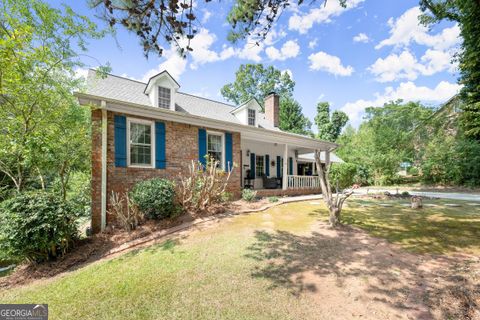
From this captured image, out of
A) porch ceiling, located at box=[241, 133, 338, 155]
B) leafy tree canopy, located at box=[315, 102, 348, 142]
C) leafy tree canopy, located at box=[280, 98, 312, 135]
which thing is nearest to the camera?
porch ceiling, located at box=[241, 133, 338, 155]

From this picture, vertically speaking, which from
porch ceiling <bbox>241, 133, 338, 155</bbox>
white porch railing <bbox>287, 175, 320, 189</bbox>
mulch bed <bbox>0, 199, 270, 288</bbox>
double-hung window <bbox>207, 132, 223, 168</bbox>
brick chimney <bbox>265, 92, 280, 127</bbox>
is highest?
brick chimney <bbox>265, 92, 280, 127</bbox>

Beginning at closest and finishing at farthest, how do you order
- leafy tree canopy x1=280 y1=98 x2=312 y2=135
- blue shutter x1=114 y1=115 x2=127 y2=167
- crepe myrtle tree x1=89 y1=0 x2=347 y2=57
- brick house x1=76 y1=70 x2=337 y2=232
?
1. crepe myrtle tree x1=89 y1=0 x2=347 y2=57
2. brick house x1=76 y1=70 x2=337 y2=232
3. blue shutter x1=114 y1=115 x2=127 y2=167
4. leafy tree canopy x1=280 y1=98 x2=312 y2=135

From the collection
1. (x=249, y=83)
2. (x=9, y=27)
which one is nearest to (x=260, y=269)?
(x=9, y=27)

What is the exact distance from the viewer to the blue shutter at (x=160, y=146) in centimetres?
734

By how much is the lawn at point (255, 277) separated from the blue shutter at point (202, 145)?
3.40 meters

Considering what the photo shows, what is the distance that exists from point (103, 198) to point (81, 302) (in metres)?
3.68

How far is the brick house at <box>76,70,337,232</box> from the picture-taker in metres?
6.21

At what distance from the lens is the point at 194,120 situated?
8.09m

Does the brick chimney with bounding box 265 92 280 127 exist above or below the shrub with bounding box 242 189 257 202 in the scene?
above

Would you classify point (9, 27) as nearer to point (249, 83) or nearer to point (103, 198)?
point (103, 198)

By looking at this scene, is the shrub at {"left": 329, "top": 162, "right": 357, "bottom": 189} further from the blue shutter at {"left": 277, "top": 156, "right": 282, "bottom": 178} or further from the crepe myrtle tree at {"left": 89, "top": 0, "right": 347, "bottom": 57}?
the crepe myrtle tree at {"left": 89, "top": 0, "right": 347, "bottom": 57}

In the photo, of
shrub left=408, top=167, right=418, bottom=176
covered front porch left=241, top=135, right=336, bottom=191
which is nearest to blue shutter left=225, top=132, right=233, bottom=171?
covered front porch left=241, top=135, right=336, bottom=191

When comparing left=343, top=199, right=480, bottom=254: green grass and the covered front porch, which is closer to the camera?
left=343, top=199, right=480, bottom=254: green grass

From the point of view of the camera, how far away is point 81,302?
3.01m
